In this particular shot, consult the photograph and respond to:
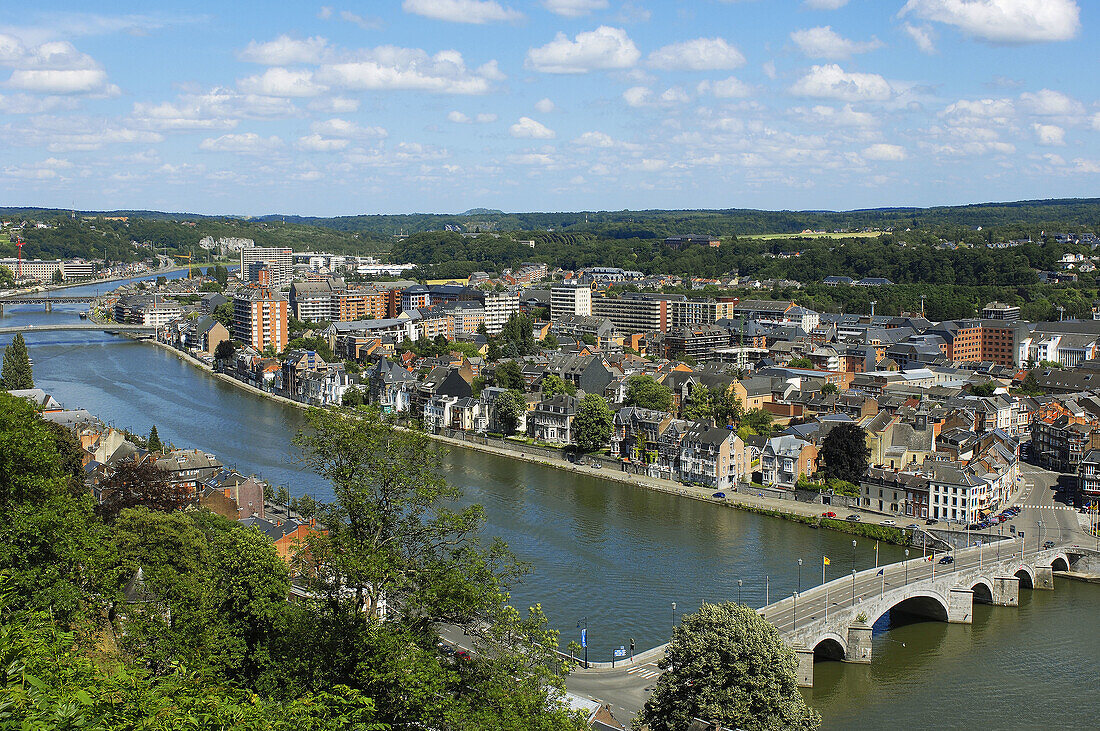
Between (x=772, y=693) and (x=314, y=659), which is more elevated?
(x=314, y=659)

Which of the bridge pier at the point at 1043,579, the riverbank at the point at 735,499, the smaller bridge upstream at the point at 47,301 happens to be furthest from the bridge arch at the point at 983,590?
the smaller bridge upstream at the point at 47,301

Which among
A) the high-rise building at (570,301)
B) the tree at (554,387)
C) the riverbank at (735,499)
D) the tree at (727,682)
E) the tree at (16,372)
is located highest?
the high-rise building at (570,301)

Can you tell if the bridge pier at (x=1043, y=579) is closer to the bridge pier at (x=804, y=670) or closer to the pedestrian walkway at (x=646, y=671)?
the bridge pier at (x=804, y=670)

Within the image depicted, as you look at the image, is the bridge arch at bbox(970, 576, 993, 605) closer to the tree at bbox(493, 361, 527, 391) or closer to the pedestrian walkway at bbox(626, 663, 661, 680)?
the pedestrian walkway at bbox(626, 663, 661, 680)

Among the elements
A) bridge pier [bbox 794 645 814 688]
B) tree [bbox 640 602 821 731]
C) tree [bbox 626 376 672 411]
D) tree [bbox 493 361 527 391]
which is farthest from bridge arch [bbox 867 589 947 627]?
tree [bbox 493 361 527 391]

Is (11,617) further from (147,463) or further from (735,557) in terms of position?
(735,557)

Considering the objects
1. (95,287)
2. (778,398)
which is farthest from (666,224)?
(778,398)

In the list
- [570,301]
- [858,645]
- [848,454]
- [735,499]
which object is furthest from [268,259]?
[858,645]
